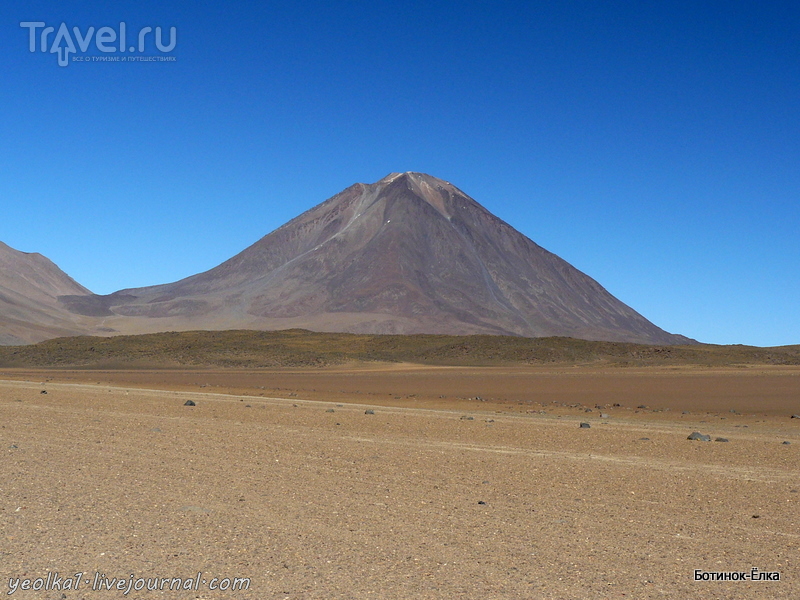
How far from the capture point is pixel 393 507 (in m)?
8.57

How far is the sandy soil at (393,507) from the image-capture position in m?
6.14

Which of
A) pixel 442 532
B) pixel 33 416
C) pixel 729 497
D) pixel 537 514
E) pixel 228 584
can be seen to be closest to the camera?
pixel 228 584

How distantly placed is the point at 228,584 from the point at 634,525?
4.09 meters

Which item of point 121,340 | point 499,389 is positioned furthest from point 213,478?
point 121,340

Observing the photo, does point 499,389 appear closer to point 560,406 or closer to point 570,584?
point 560,406

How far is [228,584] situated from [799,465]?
32.3ft

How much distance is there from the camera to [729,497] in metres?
9.56

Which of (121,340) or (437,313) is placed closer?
(121,340)

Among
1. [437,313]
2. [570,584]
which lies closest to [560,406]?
[570,584]

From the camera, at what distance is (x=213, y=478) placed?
1000 cm

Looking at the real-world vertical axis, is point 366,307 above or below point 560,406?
above

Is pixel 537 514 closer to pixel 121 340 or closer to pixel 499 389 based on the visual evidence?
pixel 499 389

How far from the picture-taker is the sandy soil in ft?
20.1

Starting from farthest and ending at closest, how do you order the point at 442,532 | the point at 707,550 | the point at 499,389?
the point at 499,389, the point at 442,532, the point at 707,550
